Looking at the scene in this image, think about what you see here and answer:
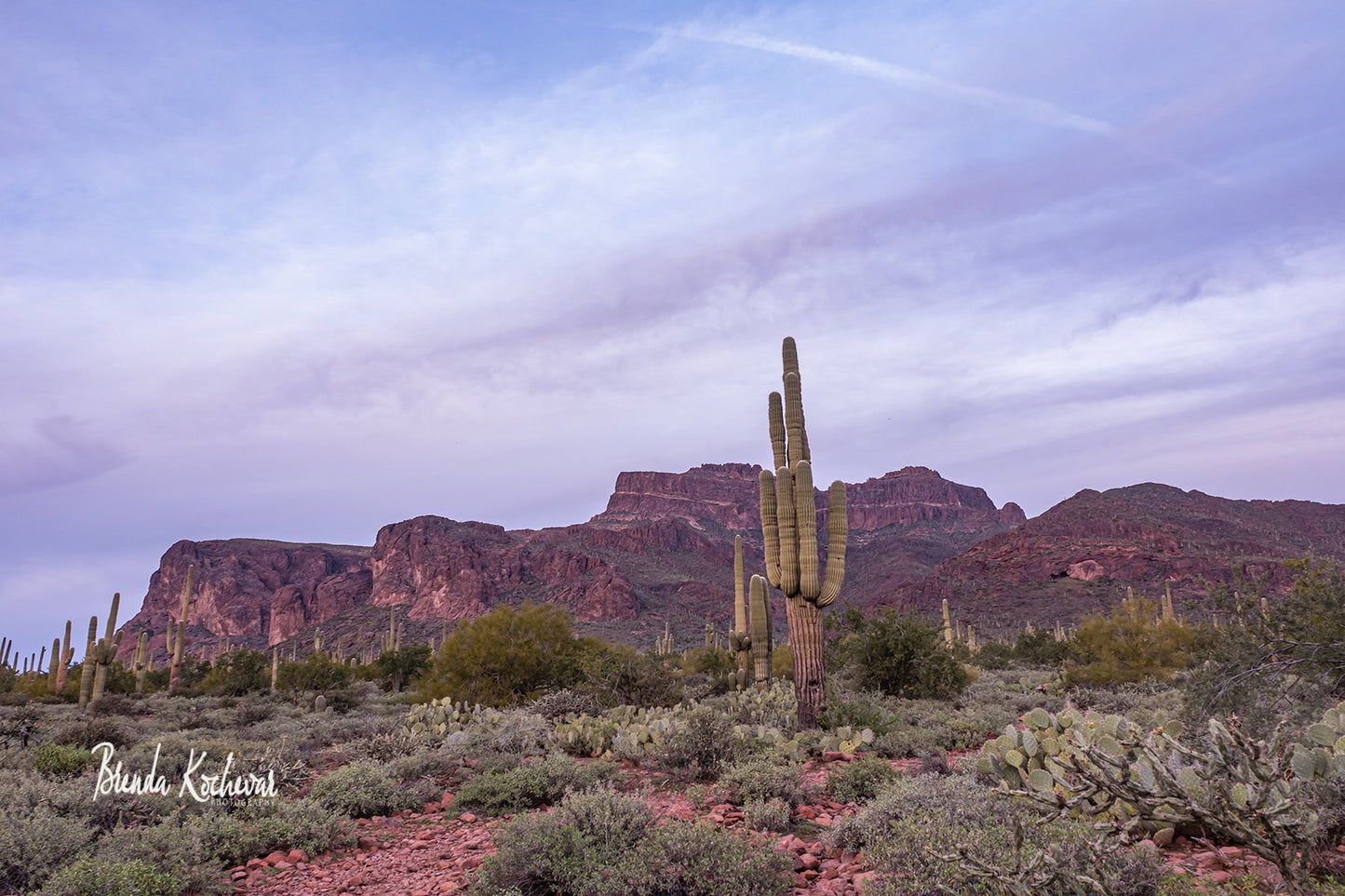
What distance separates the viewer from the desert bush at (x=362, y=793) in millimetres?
7578

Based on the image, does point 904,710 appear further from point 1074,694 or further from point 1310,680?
point 1310,680

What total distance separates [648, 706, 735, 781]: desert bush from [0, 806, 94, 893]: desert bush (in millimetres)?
5571

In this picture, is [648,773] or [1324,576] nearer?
[1324,576]

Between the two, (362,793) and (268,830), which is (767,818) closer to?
(362,793)

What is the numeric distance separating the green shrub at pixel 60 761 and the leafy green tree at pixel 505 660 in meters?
8.00

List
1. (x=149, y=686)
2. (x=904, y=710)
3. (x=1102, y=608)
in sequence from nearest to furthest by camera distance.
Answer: (x=904, y=710) → (x=149, y=686) → (x=1102, y=608)

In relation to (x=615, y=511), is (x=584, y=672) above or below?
below

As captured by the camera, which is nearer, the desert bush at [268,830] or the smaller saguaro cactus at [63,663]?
the desert bush at [268,830]

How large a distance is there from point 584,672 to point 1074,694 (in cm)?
1036

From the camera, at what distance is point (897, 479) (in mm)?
168875

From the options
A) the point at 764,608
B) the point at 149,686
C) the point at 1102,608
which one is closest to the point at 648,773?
the point at 764,608

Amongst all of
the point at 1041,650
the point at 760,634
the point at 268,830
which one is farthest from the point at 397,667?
the point at 1041,650

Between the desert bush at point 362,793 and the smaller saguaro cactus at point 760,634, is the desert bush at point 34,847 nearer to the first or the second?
the desert bush at point 362,793
